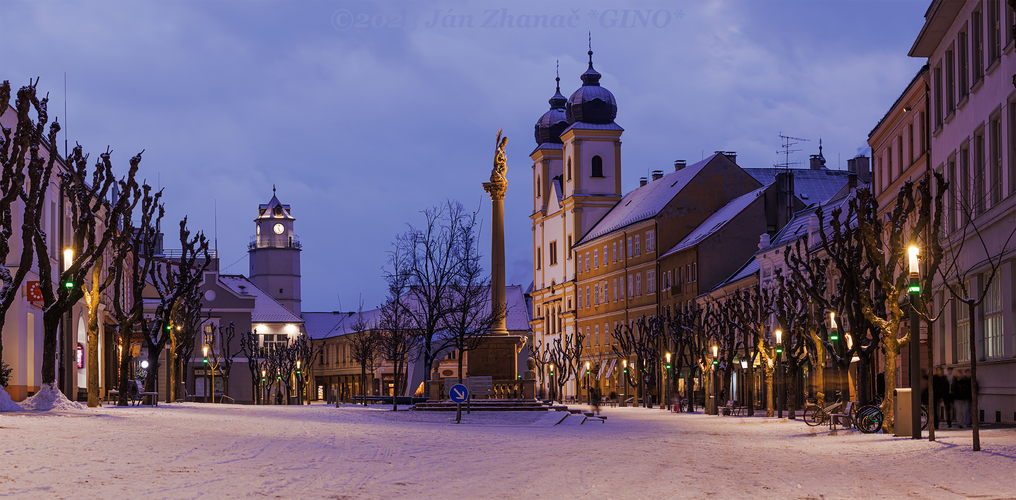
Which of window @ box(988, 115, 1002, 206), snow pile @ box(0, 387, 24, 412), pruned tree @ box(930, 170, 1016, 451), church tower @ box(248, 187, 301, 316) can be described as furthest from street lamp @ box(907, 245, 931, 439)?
church tower @ box(248, 187, 301, 316)

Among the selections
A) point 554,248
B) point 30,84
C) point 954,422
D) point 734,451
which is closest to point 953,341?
point 954,422

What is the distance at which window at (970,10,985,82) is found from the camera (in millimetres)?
31906

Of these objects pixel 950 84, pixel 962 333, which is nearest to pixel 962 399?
pixel 962 333

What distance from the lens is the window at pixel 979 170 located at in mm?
31619

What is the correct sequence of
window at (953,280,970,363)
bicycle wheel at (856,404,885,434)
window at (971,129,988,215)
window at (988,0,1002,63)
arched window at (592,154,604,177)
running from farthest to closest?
1. arched window at (592,154,604,177)
2. window at (953,280,970,363)
3. window at (971,129,988,215)
4. window at (988,0,1002,63)
5. bicycle wheel at (856,404,885,434)

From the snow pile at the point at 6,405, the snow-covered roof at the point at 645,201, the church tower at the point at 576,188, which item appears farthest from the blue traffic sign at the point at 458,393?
the church tower at the point at 576,188

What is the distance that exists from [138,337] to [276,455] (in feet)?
140

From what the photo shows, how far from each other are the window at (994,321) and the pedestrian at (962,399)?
0.95 metres

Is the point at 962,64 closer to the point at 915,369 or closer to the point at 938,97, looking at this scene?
the point at 938,97

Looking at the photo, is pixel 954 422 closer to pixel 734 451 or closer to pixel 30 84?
pixel 734 451

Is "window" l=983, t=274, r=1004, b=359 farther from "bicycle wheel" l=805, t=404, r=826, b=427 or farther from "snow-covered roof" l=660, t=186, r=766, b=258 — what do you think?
"snow-covered roof" l=660, t=186, r=766, b=258

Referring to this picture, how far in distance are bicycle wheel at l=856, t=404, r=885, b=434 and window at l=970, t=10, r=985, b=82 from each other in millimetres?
8993

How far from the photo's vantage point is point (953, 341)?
3547 cm

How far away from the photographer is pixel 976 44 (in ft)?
106
